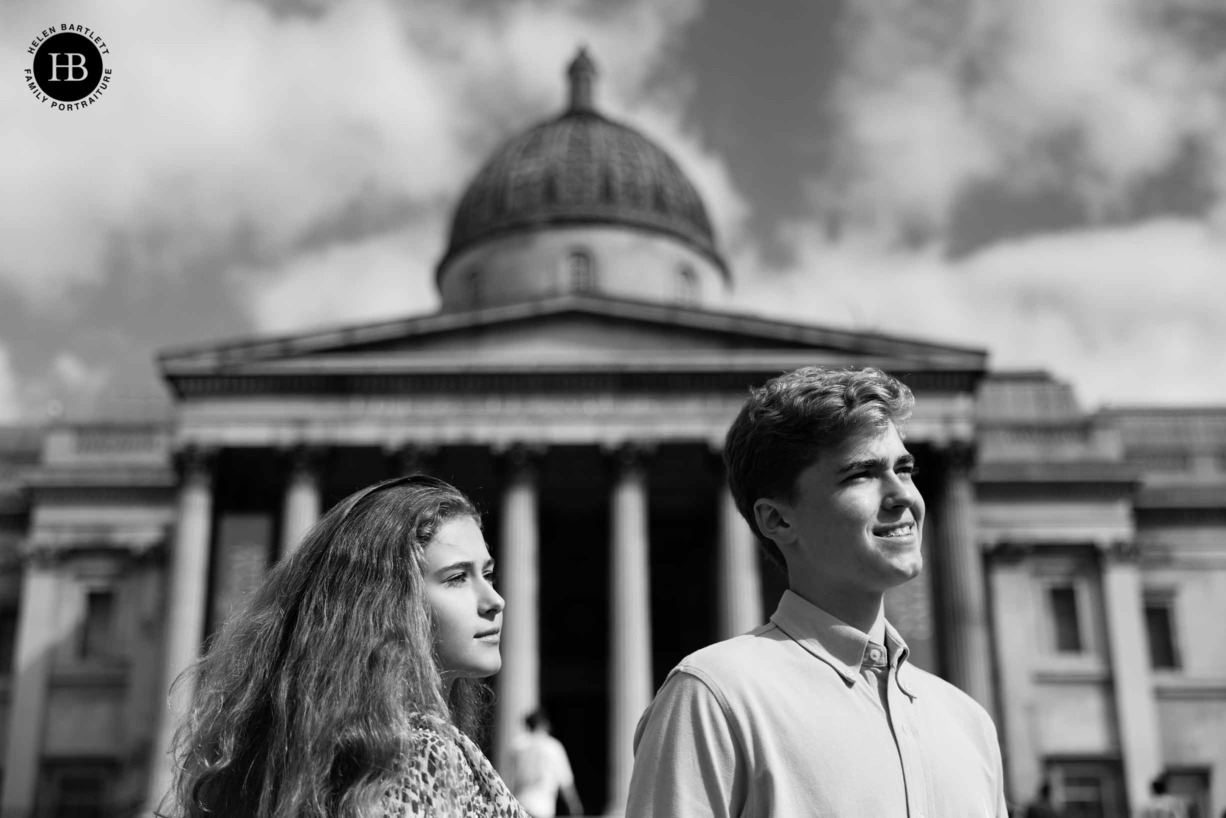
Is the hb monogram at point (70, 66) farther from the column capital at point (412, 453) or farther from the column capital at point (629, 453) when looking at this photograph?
the column capital at point (629, 453)

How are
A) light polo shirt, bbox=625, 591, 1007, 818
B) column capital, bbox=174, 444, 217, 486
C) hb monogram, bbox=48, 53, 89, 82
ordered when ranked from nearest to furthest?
light polo shirt, bbox=625, 591, 1007, 818 < hb monogram, bbox=48, 53, 89, 82 < column capital, bbox=174, 444, 217, 486

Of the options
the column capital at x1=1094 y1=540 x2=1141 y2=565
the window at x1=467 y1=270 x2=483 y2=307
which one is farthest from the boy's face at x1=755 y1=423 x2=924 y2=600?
the window at x1=467 y1=270 x2=483 y2=307

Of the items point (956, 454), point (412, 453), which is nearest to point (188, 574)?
point (412, 453)

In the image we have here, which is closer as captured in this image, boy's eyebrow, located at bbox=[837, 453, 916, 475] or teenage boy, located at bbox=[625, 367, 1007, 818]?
teenage boy, located at bbox=[625, 367, 1007, 818]

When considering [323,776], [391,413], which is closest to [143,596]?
[391,413]

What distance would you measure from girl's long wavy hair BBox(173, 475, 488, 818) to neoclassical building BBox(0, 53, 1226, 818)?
84.3 feet

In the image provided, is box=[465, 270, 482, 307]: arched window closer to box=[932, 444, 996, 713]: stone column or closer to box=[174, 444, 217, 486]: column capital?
box=[174, 444, 217, 486]: column capital

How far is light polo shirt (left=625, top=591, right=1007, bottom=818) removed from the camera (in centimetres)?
351

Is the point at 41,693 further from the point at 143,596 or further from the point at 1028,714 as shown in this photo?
the point at 1028,714

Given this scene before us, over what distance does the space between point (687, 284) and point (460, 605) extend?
138 feet

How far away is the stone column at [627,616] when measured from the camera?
1171 inches

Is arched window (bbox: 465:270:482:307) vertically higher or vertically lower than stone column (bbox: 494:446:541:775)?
higher

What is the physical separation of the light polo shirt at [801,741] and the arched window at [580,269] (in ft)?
131

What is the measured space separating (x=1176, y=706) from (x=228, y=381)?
1031 inches
